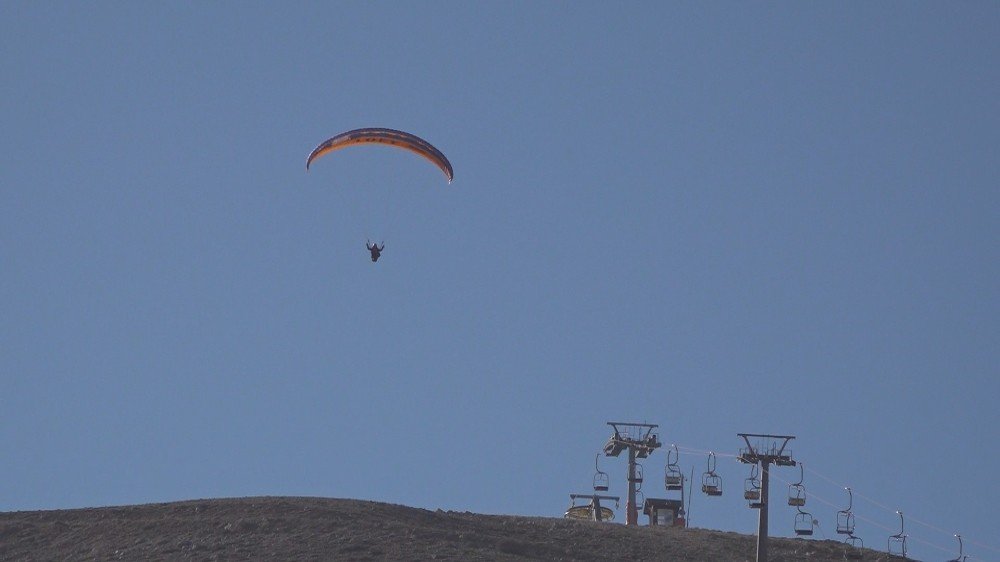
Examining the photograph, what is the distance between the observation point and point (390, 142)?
78.9 metres

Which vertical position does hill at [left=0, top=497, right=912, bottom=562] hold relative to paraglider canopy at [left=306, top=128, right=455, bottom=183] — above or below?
below

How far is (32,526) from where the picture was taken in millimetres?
69562

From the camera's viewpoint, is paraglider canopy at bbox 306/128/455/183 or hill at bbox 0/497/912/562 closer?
hill at bbox 0/497/912/562

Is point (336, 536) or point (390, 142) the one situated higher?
point (390, 142)

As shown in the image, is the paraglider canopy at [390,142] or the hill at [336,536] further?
the paraglider canopy at [390,142]

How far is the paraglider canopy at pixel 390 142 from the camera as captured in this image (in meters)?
79.0

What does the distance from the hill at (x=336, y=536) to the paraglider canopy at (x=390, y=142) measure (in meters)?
14.5

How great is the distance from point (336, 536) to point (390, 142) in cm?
1823

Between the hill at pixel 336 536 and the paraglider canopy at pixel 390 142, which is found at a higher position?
the paraglider canopy at pixel 390 142

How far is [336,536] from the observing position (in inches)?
2596

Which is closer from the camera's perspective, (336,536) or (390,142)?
(336,536)

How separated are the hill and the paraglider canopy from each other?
14.5 metres

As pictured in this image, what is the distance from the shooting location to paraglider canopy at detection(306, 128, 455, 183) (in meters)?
79.0

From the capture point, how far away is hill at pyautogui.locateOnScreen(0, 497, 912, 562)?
213ft
